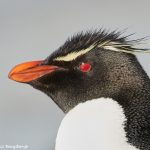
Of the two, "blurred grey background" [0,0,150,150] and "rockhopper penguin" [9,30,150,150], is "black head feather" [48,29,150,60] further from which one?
"blurred grey background" [0,0,150,150]

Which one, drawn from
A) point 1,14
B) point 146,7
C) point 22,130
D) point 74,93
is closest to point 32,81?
point 74,93

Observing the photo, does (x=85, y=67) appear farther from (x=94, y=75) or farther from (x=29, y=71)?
(x=29, y=71)

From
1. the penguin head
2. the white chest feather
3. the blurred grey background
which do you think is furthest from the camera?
the blurred grey background

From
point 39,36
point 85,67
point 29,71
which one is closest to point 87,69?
point 85,67

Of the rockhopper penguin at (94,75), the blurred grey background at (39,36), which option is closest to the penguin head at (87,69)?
the rockhopper penguin at (94,75)

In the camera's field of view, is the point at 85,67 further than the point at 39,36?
No

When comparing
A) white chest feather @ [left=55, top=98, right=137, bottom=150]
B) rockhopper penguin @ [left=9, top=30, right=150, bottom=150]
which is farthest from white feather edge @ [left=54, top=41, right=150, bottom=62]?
white chest feather @ [left=55, top=98, right=137, bottom=150]

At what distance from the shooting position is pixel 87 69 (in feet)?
4.16

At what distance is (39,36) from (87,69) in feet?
1.77

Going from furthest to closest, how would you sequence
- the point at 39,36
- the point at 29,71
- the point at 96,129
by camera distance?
1. the point at 39,36
2. the point at 29,71
3. the point at 96,129

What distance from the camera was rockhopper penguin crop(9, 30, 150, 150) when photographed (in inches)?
48.4

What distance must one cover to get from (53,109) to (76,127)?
41cm

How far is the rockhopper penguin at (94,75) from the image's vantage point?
1230mm

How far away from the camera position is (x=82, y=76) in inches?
50.1
